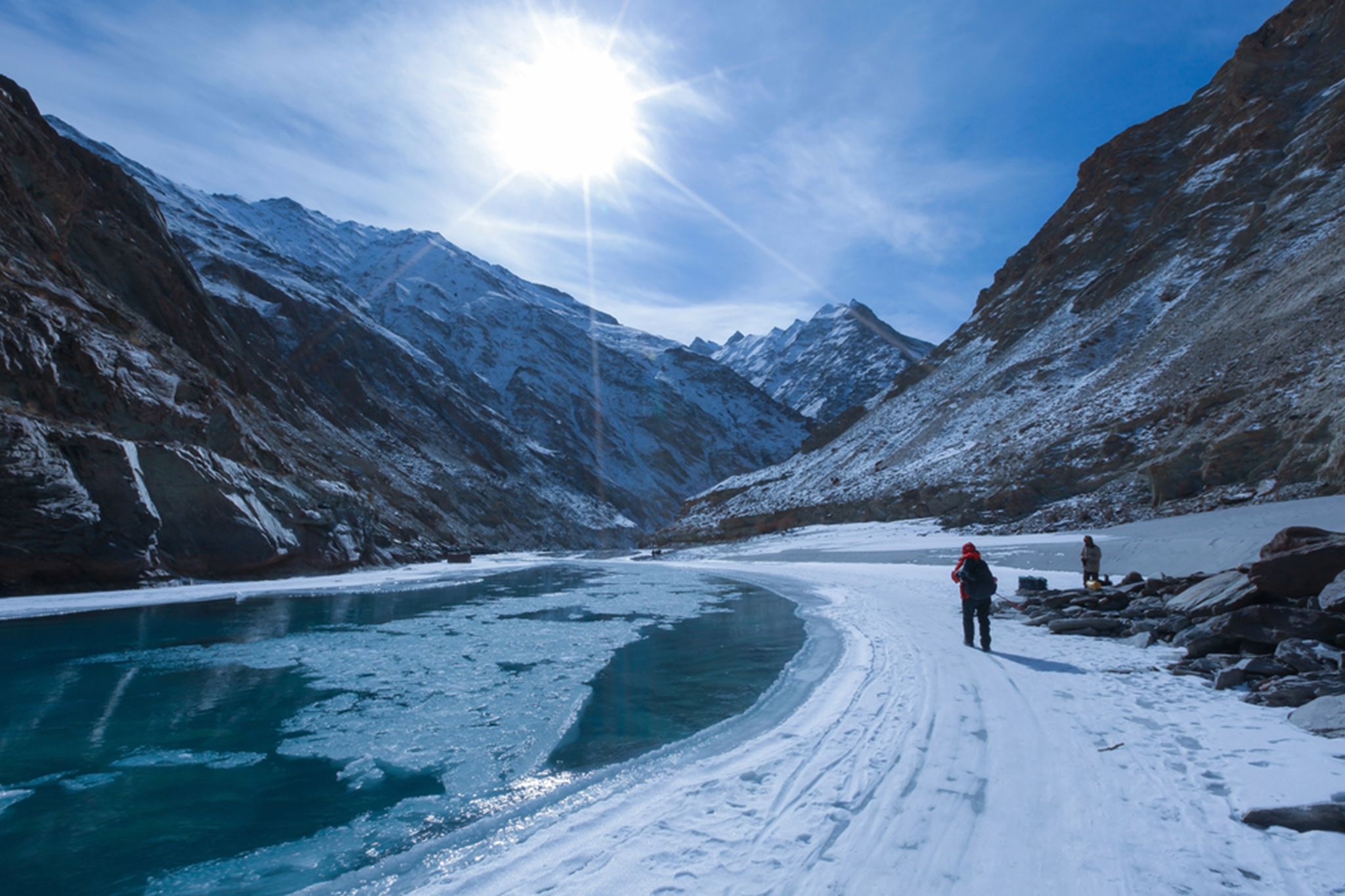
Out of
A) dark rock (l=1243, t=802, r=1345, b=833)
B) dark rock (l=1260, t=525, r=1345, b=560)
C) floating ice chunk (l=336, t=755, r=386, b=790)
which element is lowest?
floating ice chunk (l=336, t=755, r=386, b=790)

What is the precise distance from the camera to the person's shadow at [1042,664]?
24.7ft

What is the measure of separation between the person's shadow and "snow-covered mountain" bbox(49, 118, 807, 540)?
92.2m

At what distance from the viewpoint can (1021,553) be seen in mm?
21516

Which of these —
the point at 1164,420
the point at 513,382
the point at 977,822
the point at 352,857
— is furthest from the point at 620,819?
the point at 513,382

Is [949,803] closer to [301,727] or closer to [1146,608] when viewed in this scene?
[301,727]

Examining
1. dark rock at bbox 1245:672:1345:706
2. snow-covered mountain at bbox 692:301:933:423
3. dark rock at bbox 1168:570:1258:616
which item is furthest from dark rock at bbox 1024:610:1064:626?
snow-covered mountain at bbox 692:301:933:423

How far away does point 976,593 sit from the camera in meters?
9.20

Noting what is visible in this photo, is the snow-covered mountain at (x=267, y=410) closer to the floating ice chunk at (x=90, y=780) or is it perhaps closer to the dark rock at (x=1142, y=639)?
the floating ice chunk at (x=90, y=780)

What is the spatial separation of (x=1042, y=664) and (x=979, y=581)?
4.70 ft

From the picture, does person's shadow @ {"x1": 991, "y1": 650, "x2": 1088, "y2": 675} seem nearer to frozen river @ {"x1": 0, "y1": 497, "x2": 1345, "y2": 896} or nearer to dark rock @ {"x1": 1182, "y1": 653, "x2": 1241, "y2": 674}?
frozen river @ {"x1": 0, "y1": 497, "x2": 1345, "y2": 896}

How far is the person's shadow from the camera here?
24.7ft

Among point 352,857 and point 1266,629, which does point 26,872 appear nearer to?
point 352,857

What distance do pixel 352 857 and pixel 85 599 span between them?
2023 cm

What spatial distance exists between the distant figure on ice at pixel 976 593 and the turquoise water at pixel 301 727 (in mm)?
2751
